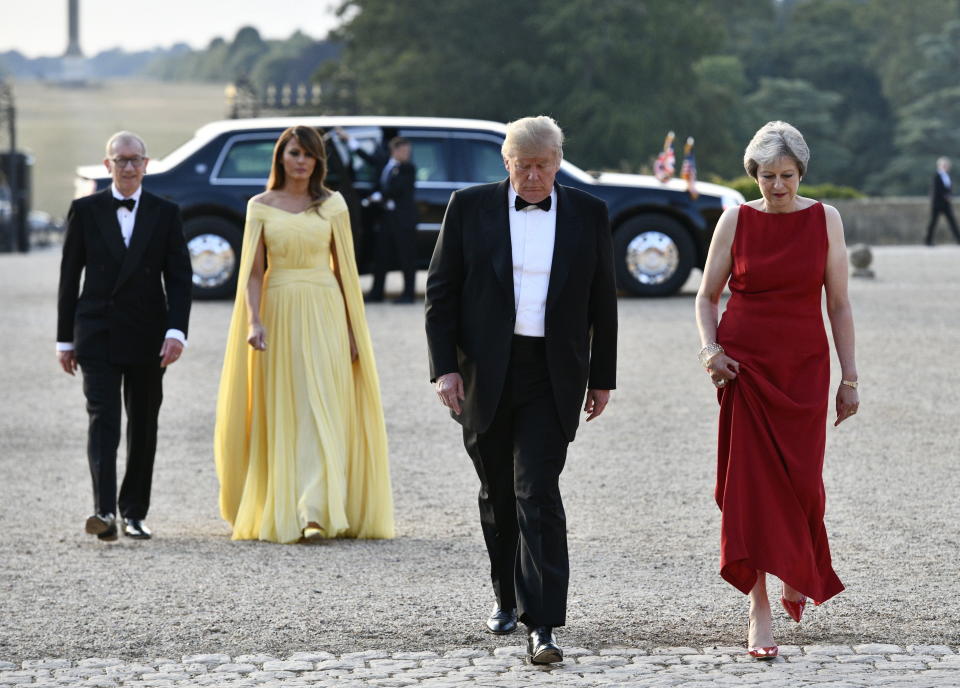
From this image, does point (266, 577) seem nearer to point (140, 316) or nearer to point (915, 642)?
point (140, 316)

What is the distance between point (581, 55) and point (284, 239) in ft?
156

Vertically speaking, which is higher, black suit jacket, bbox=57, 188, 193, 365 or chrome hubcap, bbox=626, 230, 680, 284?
black suit jacket, bbox=57, 188, 193, 365

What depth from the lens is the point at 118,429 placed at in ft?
23.0


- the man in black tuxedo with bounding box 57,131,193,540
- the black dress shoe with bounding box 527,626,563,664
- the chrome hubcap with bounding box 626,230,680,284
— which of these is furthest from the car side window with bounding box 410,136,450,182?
the black dress shoe with bounding box 527,626,563,664

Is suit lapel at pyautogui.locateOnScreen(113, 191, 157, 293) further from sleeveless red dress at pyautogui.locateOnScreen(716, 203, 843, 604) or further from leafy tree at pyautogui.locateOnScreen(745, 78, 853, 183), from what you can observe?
leafy tree at pyautogui.locateOnScreen(745, 78, 853, 183)

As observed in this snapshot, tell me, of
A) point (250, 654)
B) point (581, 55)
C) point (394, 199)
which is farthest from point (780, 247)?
point (581, 55)

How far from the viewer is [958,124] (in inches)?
2549

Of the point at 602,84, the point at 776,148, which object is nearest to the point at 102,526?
the point at 776,148

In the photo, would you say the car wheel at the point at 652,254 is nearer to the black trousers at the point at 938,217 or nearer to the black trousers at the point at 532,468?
the black trousers at the point at 532,468

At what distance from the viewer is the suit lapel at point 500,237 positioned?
5.14 metres

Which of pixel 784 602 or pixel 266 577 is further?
pixel 266 577

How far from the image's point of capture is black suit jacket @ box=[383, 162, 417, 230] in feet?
52.9

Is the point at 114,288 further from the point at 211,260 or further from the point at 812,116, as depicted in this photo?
the point at 812,116

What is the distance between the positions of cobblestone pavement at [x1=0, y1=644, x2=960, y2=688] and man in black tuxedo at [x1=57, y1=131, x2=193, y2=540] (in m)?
2.02
